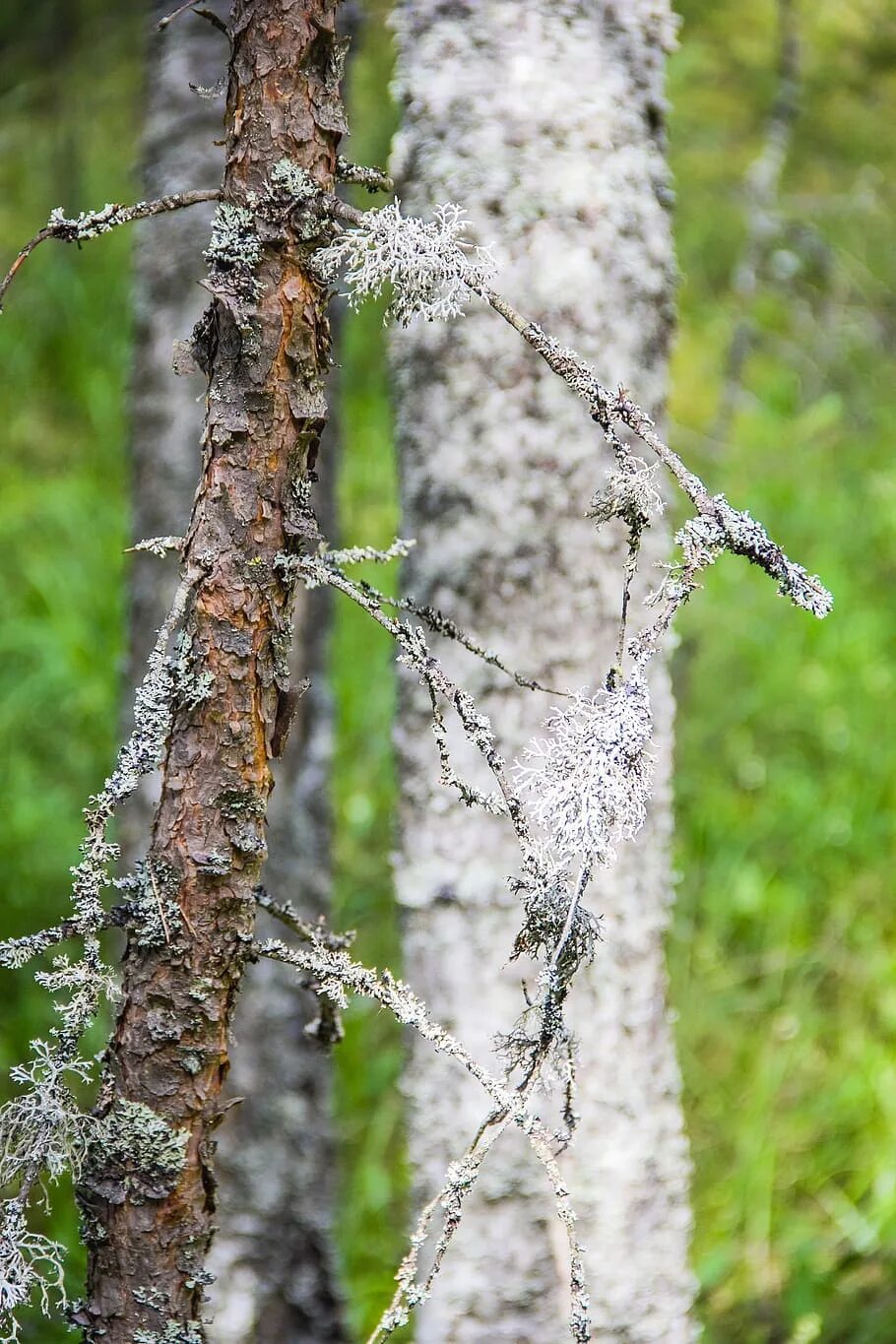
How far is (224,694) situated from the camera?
998 millimetres

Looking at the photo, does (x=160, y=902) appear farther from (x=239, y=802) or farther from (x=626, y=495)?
(x=626, y=495)

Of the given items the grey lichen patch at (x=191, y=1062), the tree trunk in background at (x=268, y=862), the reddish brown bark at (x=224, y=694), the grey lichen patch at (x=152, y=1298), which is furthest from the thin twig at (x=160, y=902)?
the tree trunk in background at (x=268, y=862)

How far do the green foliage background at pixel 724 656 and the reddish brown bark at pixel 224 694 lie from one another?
4.27ft

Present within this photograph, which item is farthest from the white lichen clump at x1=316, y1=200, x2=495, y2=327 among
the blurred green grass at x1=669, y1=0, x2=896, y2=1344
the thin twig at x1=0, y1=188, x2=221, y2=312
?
the blurred green grass at x1=669, y1=0, x2=896, y2=1344

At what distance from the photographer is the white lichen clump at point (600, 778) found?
88cm

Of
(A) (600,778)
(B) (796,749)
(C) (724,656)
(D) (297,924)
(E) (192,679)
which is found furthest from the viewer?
(C) (724,656)

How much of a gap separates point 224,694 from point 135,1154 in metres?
0.43

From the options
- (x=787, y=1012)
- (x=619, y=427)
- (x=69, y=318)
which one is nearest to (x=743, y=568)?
(x=787, y=1012)

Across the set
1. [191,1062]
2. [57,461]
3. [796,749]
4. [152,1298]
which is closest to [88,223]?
[191,1062]

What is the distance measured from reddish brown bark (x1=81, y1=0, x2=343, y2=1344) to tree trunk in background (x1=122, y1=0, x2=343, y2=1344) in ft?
4.09

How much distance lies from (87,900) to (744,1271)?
1922 millimetres

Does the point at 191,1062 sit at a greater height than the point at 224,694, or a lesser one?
lesser

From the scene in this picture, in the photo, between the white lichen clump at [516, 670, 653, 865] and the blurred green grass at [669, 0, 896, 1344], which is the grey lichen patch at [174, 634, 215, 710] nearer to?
the white lichen clump at [516, 670, 653, 865]

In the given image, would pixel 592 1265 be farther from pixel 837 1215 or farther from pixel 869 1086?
pixel 869 1086
